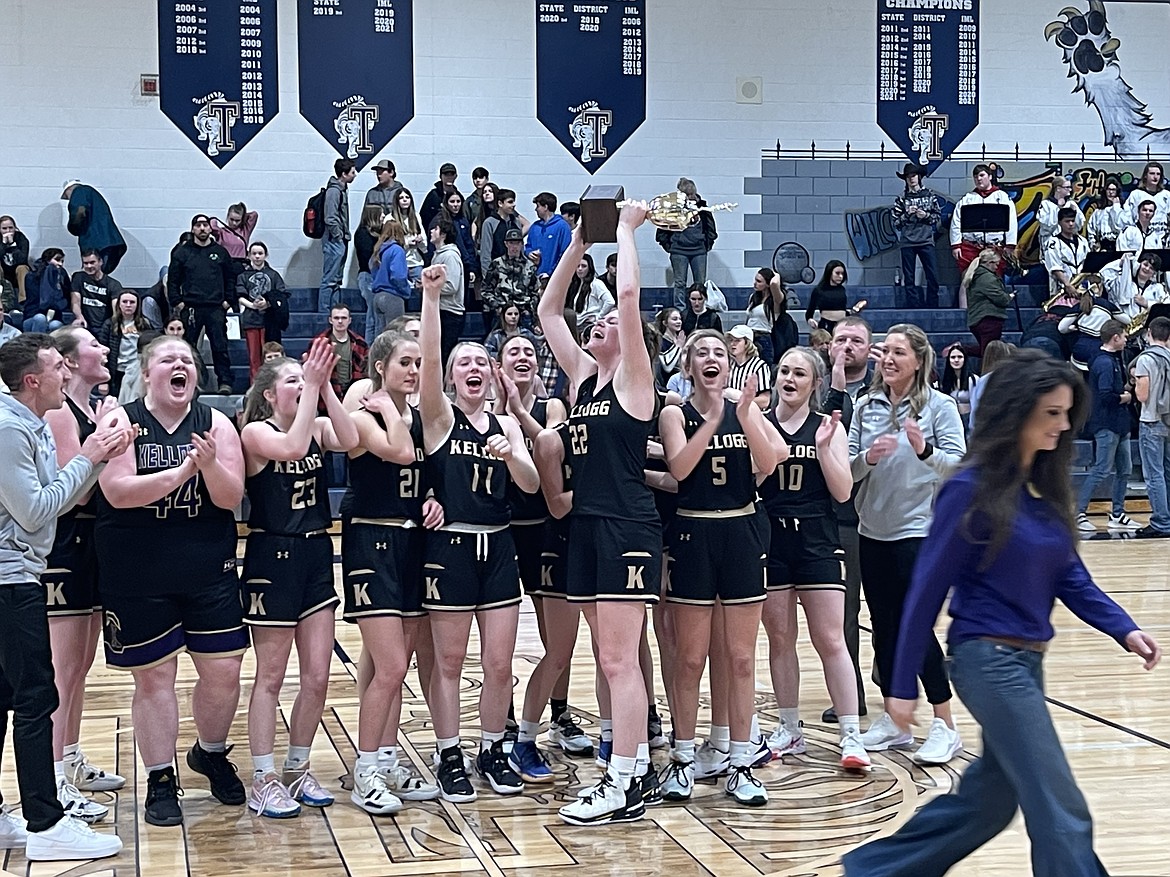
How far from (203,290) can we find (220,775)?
10167 mm

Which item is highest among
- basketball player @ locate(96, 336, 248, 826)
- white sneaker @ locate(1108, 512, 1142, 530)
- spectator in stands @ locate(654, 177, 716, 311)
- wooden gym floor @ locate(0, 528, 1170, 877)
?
spectator in stands @ locate(654, 177, 716, 311)

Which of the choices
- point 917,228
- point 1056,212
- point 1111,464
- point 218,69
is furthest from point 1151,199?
point 218,69

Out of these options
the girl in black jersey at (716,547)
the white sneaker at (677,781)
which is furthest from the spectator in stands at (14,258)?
the white sneaker at (677,781)

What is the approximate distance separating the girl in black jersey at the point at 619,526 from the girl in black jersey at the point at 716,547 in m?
0.23

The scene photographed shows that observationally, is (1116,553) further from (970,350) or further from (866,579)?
(866,579)

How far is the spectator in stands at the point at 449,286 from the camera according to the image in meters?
14.9

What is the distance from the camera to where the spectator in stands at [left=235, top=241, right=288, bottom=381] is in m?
15.0

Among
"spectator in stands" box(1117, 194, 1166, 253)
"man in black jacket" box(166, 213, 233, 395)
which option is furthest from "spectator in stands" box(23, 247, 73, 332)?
"spectator in stands" box(1117, 194, 1166, 253)

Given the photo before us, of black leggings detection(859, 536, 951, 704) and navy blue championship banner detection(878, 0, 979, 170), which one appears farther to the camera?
navy blue championship banner detection(878, 0, 979, 170)

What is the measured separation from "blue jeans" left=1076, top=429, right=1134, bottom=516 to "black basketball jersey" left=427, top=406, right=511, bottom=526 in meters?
9.06

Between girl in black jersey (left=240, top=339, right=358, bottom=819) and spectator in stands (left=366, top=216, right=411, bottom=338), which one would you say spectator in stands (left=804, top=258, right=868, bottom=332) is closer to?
spectator in stands (left=366, top=216, right=411, bottom=338)

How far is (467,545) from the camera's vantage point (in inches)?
216

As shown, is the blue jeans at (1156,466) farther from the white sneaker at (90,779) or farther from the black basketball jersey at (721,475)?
the white sneaker at (90,779)

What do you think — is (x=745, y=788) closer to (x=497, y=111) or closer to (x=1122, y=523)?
(x=1122, y=523)
